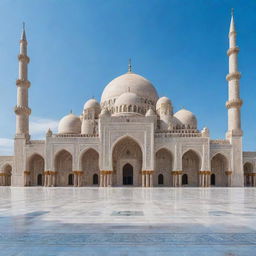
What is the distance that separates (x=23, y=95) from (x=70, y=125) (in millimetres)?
5792

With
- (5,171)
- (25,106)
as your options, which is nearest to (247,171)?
(25,106)

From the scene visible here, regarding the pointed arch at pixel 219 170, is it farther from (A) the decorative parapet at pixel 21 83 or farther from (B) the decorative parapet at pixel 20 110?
(A) the decorative parapet at pixel 21 83

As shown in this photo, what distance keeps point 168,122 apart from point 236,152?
690 cm

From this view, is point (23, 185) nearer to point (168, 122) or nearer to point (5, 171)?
point (5, 171)

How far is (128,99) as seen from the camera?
25.6m

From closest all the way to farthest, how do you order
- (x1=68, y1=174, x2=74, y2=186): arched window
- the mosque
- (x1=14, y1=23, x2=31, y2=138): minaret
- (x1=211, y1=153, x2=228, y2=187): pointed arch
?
the mosque < (x1=14, y1=23, x2=31, y2=138): minaret < (x1=211, y1=153, x2=228, y2=187): pointed arch < (x1=68, y1=174, x2=74, y2=186): arched window

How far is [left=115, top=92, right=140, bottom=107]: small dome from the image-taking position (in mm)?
25484

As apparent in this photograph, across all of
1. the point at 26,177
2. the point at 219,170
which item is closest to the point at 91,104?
the point at 26,177

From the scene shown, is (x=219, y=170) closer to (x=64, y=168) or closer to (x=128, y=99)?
(x=128, y=99)

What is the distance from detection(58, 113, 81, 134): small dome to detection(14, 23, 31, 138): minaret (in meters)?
4.69

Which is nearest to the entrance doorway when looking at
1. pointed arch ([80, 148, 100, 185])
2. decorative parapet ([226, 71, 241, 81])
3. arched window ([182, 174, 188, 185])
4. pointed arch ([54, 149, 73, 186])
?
pointed arch ([80, 148, 100, 185])

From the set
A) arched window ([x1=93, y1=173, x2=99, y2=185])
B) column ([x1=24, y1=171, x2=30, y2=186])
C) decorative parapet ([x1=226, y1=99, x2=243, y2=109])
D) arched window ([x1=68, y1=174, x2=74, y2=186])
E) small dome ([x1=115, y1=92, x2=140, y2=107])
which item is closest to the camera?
column ([x1=24, y1=171, x2=30, y2=186])

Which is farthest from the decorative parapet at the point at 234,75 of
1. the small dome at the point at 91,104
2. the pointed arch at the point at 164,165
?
the small dome at the point at 91,104

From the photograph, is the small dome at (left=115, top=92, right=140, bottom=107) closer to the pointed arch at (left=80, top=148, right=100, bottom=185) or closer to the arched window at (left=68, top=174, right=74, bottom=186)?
the pointed arch at (left=80, top=148, right=100, bottom=185)
